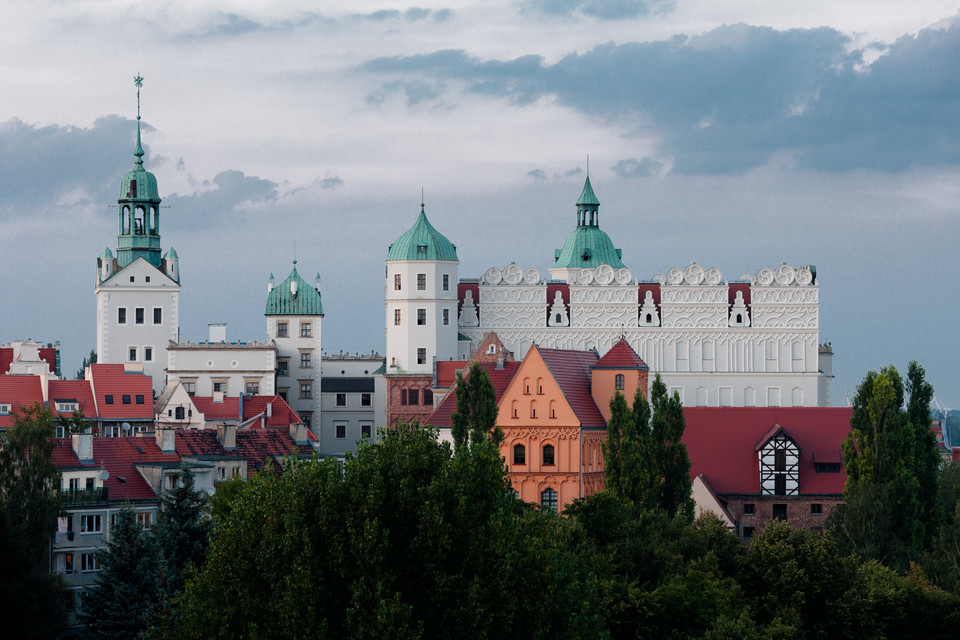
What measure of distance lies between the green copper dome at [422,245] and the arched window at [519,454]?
4380 cm

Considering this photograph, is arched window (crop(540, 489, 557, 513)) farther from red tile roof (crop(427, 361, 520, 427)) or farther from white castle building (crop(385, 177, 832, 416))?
white castle building (crop(385, 177, 832, 416))

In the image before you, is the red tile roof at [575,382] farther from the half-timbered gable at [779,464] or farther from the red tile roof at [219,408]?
the red tile roof at [219,408]

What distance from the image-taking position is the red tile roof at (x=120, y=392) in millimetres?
110125

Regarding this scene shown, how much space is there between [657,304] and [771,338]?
344 inches

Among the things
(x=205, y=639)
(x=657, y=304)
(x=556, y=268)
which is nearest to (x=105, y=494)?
(x=205, y=639)

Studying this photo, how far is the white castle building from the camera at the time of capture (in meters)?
129

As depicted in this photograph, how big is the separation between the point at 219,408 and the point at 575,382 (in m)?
36.9

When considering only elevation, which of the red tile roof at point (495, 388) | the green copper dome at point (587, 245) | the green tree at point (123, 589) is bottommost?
the green tree at point (123, 589)

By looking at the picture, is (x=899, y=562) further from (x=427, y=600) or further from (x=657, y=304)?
(x=657, y=304)

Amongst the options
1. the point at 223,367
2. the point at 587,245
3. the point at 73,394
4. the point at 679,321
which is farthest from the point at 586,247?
the point at 73,394

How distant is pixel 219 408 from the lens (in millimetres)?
116188

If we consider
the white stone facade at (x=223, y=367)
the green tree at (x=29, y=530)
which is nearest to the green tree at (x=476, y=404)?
the green tree at (x=29, y=530)

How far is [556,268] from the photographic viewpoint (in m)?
143

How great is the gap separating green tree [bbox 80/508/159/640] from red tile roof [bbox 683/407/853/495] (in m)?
33.1
